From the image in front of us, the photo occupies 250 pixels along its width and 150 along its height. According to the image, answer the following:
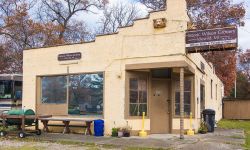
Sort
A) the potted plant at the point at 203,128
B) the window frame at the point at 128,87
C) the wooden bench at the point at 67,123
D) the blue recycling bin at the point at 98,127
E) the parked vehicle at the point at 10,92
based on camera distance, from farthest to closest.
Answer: the parked vehicle at the point at 10,92, the potted plant at the point at 203,128, the wooden bench at the point at 67,123, the blue recycling bin at the point at 98,127, the window frame at the point at 128,87

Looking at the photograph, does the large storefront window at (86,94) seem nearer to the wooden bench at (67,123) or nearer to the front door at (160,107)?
the wooden bench at (67,123)

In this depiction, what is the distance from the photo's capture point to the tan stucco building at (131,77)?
1708 centimetres

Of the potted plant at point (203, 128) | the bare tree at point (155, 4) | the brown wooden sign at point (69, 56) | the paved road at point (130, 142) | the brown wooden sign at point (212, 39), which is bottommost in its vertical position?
the paved road at point (130, 142)

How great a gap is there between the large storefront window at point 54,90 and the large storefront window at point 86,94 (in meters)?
0.42

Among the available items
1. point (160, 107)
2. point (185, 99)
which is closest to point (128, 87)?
point (160, 107)

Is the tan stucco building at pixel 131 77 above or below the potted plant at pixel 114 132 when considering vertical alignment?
above

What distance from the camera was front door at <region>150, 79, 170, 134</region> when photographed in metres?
18.3

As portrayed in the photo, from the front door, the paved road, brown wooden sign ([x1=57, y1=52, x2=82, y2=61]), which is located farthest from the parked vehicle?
the front door

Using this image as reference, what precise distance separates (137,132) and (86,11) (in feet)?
100

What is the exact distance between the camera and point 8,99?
→ 910 inches

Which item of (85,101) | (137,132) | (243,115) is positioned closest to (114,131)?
(137,132)

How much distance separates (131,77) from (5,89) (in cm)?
890

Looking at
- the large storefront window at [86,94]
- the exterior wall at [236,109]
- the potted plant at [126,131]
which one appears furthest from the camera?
the exterior wall at [236,109]

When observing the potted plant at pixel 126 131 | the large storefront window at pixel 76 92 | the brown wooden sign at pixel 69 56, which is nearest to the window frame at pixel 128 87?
the potted plant at pixel 126 131
